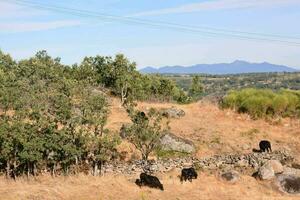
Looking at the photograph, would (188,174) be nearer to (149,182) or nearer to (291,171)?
(149,182)

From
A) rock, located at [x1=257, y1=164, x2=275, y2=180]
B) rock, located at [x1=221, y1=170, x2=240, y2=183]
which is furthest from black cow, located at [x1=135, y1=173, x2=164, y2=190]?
rock, located at [x1=257, y1=164, x2=275, y2=180]

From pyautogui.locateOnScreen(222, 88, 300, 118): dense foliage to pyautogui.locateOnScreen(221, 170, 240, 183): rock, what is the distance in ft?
61.1

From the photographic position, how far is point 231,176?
3597 centimetres

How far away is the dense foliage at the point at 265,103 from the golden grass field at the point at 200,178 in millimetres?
1421

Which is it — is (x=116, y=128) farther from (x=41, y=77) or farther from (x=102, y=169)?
(x=41, y=77)

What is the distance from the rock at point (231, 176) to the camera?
35.6 metres

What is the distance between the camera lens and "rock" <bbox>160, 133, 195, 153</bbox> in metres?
42.1

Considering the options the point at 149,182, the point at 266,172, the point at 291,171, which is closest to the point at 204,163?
the point at 266,172

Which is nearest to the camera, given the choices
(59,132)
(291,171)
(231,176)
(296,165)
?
(59,132)

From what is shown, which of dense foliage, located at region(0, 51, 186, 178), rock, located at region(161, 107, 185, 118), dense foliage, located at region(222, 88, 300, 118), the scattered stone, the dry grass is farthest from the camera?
dense foliage, located at region(222, 88, 300, 118)

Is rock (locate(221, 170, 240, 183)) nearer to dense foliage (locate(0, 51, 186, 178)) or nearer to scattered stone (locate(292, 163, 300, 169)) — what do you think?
scattered stone (locate(292, 163, 300, 169))

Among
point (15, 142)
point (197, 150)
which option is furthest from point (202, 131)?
point (15, 142)

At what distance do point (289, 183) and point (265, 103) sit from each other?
20.5 metres

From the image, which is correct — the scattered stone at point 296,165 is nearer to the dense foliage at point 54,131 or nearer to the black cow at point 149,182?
the black cow at point 149,182
